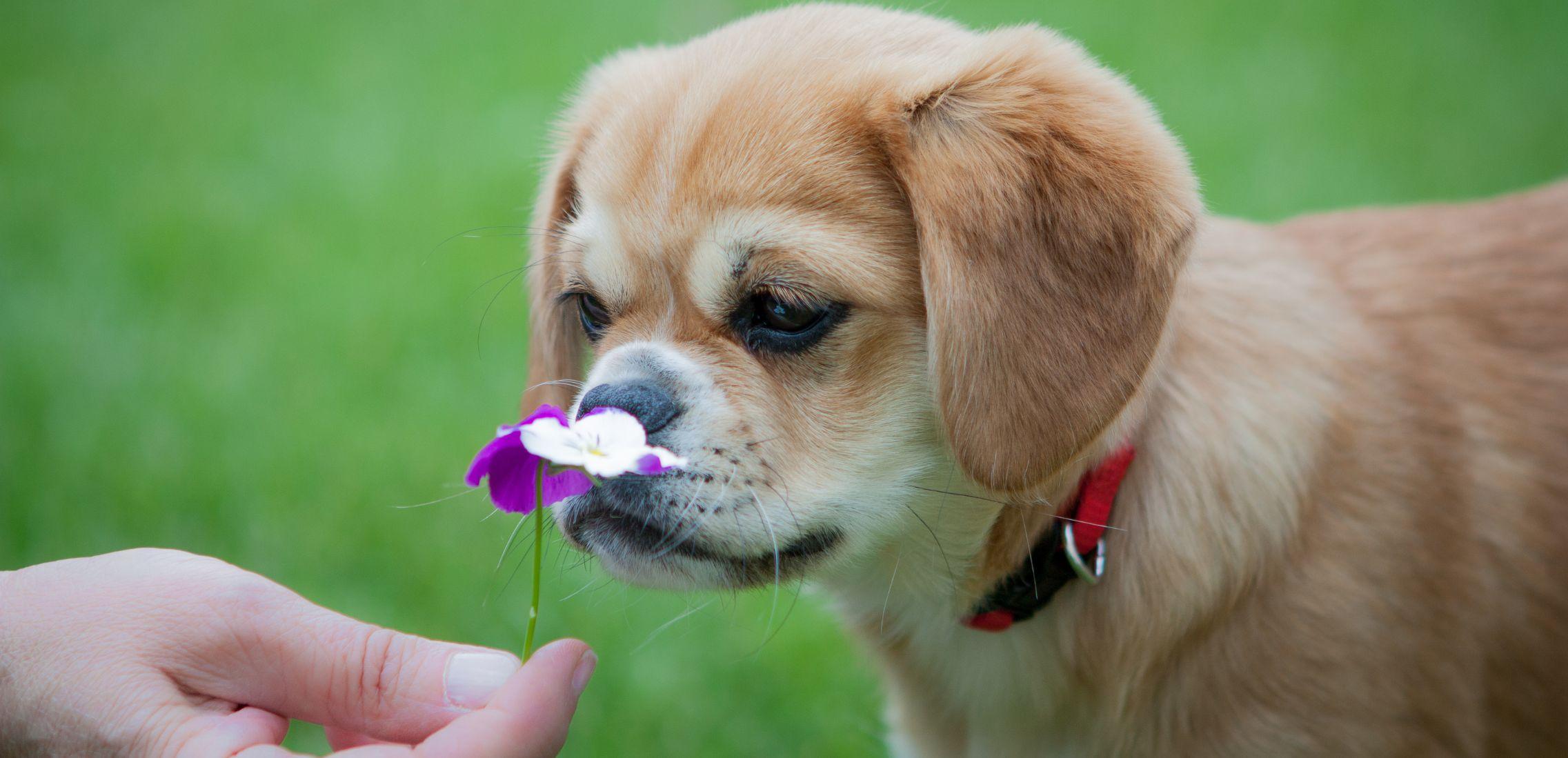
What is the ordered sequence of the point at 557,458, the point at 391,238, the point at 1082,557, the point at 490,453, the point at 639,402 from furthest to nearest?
the point at 391,238
the point at 1082,557
the point at 639,402
the point at 490,453
the point at 557,458

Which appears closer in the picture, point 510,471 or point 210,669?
point 510,471

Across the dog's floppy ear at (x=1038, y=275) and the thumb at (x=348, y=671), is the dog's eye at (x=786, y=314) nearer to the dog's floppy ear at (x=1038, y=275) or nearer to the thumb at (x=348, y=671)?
the dog's floppy ear at (x=1038, y=275)

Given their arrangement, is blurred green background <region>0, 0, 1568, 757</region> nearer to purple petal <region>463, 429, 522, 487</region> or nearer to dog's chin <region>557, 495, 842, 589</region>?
dog's chin <region>557, 495, 842, 589</region>

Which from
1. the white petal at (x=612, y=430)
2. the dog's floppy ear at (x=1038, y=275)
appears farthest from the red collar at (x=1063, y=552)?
the white petal at (x=612, y=430)

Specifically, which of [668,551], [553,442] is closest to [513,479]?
[553,442]

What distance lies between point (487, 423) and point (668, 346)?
136 inches

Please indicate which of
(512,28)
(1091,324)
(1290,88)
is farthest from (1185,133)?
(1091,324)

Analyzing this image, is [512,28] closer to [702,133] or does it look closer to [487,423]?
[487,423]

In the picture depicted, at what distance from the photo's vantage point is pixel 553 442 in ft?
5.65

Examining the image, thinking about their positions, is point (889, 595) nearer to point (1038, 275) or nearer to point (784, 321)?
point (784, 321)

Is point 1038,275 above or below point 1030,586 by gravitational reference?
above

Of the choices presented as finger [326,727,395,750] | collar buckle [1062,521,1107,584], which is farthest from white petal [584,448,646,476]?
collar buckle [1062,521,1107,584]

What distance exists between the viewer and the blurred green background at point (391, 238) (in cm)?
449

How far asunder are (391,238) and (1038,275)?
577cm
